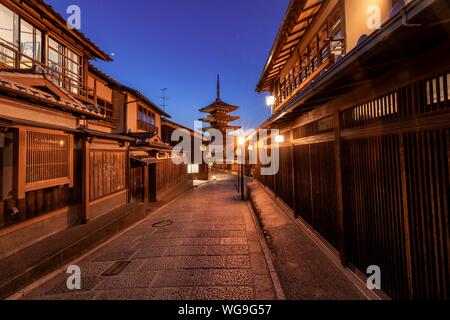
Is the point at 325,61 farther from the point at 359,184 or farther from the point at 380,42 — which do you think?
the point at 380,42

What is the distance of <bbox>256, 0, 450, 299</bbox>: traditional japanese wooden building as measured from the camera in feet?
8.05

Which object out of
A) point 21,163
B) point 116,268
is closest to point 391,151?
point 116,268

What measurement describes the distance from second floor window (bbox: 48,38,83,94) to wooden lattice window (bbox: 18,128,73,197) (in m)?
4.53

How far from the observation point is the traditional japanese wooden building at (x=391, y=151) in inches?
96.6

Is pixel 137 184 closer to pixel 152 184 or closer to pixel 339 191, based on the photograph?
pixel 152 184

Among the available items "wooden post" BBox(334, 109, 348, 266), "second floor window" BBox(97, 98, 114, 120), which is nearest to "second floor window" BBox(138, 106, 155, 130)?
"second floor window" BBox(97, 98, 114, 120)

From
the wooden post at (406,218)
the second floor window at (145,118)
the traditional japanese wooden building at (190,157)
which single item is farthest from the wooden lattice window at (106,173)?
the traditional japanese wooden building at (190,157)

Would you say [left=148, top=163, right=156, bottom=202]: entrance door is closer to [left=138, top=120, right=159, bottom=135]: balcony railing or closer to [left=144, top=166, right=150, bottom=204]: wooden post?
[left=144, top=166, right=150, bottom=204]: wooden post

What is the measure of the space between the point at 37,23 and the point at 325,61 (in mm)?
12856

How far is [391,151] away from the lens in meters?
3.24

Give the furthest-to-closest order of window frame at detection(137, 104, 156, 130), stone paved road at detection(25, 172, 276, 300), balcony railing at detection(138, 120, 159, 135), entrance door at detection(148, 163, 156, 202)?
balcony railing at detection(138, 120, 159, 135) → window frame at detection(137, 104, 156, 130) → entrance door at detection(148, 163, 156, 202) → stone paved road at detection(25, 172, 276, 300)

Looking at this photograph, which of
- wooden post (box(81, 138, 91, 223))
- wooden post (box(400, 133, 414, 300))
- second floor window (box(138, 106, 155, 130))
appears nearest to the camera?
wooden post (box(400, 133, 414, 300))
